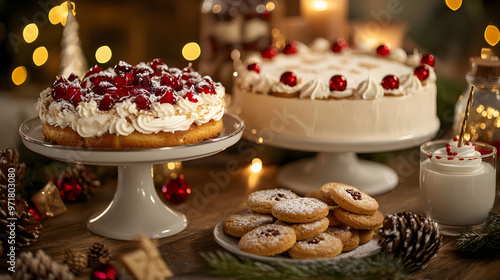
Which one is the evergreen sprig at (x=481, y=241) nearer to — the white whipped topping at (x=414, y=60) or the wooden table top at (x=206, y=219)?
the wooden table top at (x=206, y=219)

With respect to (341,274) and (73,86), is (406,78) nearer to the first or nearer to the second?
(341,274)

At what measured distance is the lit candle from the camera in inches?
109

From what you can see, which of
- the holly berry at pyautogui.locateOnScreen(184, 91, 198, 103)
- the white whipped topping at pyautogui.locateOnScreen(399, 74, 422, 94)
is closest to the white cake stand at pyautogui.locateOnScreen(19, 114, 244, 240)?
the holly berry at pyautogui.locateOnScreen(184, 91, 198, 103)

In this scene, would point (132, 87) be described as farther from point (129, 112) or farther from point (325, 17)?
point (325, 17)

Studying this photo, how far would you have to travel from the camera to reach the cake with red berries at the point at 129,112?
1.56 meters

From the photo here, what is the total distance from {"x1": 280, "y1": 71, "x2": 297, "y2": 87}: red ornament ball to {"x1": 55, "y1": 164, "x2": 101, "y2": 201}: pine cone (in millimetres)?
735

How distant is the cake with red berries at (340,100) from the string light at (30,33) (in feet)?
4.85

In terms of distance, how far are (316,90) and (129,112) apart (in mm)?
659

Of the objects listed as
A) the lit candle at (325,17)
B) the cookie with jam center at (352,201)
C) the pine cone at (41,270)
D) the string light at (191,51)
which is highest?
the lit candle at (325,17)

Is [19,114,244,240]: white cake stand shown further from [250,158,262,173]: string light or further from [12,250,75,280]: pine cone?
[250,158,262,173]: string light

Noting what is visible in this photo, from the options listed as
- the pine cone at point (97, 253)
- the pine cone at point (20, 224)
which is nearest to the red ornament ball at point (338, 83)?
the pine cone at point (97, 253)

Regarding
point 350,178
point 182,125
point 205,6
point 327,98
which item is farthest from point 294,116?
point 205,6

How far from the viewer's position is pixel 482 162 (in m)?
1.73

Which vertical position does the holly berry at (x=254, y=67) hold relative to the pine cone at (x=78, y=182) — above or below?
above
